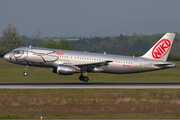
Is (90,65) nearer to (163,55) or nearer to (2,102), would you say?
(163,55)

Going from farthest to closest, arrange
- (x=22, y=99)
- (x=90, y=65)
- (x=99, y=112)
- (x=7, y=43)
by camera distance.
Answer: (x=7, y=43), (x=90, y=65), (x=22, y=99), (x=99, y=112)

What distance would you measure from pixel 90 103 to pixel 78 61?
1402cm

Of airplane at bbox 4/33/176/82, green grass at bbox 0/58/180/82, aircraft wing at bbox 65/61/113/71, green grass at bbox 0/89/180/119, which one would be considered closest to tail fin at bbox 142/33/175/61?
airplane at bbox 4/33/176/82

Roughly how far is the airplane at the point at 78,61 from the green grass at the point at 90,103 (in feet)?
22.9

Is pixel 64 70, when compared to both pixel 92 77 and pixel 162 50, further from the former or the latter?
pixel 92 77

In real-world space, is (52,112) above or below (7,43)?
below

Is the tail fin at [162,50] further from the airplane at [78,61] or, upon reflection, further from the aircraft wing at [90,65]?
the aircraft wing at [90,65]

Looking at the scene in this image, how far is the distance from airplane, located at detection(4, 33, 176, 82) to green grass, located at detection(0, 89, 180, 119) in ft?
22.9

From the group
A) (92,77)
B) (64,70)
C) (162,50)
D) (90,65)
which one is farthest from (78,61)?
(92,77)

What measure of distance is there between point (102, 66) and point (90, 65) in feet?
7.05

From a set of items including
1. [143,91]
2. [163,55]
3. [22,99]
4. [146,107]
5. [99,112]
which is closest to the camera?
[99,112]

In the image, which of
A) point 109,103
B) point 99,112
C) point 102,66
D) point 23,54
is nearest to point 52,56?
point 23,54

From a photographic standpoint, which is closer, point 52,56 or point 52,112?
point 52,112

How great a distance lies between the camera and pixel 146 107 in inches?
1007
